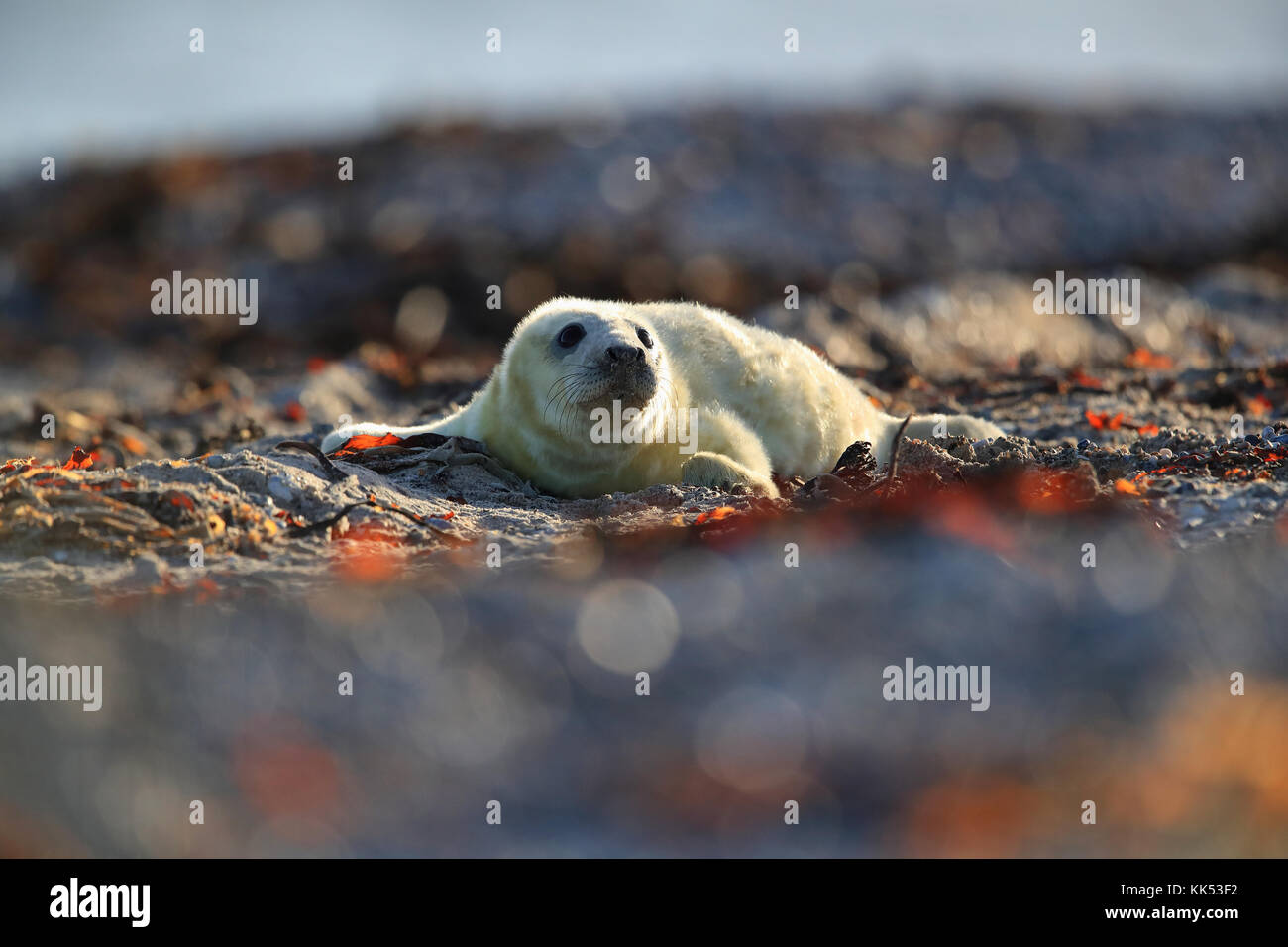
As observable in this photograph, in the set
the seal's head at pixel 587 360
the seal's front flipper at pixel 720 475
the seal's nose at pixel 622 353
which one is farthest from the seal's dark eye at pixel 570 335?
the seal's front flipper at pixel 720 475

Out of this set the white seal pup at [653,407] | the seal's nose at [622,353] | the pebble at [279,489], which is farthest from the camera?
the white seal pup at [653,407]

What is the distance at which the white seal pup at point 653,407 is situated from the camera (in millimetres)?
5137

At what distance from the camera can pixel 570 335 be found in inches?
207

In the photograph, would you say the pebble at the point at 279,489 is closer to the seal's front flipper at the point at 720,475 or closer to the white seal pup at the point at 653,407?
the white seal pup at the point at 653,407

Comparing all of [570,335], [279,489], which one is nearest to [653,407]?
[570,335]

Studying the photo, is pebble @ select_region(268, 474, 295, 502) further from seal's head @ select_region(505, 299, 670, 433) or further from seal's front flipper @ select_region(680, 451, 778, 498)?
seal's front flipper @ select_region(680, 451, 778, 498)

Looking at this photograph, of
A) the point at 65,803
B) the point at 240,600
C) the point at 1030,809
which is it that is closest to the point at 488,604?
the point at 240,600

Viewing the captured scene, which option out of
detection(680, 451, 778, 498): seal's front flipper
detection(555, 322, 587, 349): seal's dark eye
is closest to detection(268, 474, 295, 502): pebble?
detection(555, 322, 587, 349): seal's dark eye

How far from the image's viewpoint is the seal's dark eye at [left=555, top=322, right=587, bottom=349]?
5.22m

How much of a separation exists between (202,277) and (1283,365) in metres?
15.8

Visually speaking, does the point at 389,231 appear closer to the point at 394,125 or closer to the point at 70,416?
the point at 394,125

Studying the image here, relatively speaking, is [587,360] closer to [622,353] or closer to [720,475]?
[622,353]

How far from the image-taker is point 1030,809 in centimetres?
330
